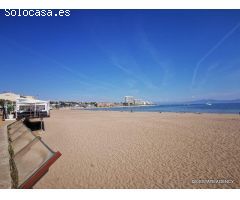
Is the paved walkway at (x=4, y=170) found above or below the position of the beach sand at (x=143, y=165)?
above

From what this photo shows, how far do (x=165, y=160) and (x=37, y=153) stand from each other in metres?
4.01

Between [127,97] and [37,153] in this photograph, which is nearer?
[37,153]

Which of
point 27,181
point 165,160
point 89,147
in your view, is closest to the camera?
point 27,181

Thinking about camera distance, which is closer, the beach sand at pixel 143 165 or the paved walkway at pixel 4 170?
the paved walkway at pixel 4 170

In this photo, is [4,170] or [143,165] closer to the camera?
[4,170]

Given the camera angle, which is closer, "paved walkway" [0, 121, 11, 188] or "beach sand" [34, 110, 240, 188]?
"paved walkway" [0, 121, 11, 188]

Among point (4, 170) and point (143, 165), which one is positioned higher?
point (4, 170)

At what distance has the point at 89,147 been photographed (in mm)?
8430

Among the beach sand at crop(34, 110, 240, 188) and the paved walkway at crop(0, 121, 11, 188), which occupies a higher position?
the paved walkway at crop(0, 121, 11, 188)
